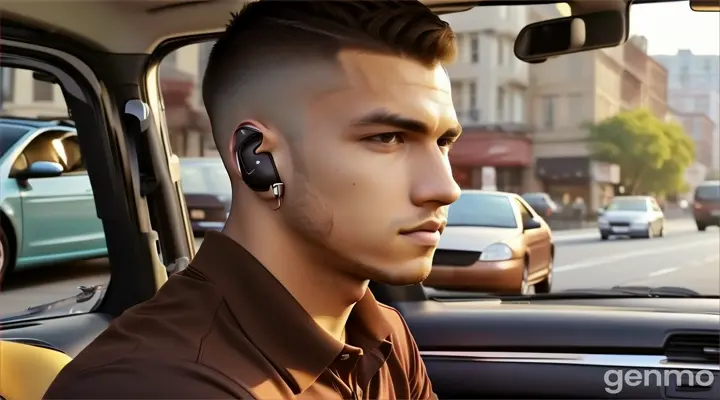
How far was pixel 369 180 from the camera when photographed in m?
1.07

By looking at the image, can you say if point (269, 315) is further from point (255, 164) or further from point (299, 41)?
point (299, 41)

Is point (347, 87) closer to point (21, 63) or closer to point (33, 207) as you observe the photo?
point (21, 63)

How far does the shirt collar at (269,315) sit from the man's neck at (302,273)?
0.03ft

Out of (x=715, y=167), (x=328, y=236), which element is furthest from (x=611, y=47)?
(x=328, y=236)

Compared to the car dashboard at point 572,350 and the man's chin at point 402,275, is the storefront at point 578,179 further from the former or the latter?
the man's chin at point 402,275

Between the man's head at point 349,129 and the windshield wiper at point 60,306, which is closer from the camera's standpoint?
the man's head at point 349,129

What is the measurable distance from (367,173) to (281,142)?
122 millimetres

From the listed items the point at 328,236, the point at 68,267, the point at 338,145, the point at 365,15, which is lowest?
the point at 68,267

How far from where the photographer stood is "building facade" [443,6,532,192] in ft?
8.27

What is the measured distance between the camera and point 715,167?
3.46 m

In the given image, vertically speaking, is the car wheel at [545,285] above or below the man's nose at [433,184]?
below

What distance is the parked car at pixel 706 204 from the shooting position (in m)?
3.44

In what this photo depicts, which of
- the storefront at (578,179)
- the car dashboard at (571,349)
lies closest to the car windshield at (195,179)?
the car dashboard at (571,349)

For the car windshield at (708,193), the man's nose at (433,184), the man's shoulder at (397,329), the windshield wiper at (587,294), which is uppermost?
the man's nose at (433,184)
